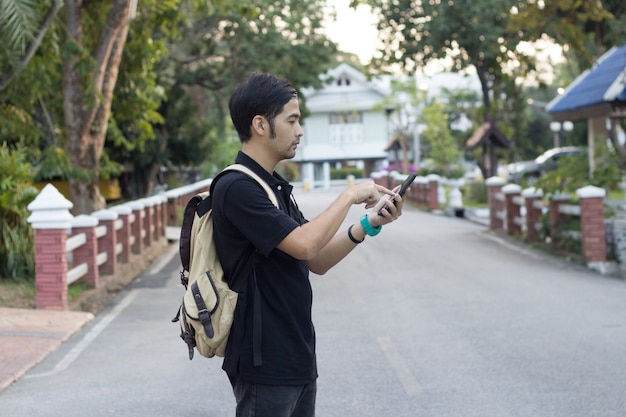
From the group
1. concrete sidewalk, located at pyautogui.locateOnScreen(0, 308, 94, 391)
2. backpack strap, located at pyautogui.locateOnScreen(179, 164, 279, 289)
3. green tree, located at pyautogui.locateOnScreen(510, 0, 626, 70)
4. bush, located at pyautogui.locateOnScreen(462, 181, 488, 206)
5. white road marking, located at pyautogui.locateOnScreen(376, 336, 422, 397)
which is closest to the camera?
backpack strap, located at pyautogui.locateOnScreen(179, 164, 279, 289)

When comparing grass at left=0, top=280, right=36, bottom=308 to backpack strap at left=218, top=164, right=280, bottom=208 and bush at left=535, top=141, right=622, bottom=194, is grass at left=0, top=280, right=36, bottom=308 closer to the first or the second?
backpack strap at left=218, top=164, right=280, bottom=208

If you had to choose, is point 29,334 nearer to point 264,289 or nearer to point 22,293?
point 22,293

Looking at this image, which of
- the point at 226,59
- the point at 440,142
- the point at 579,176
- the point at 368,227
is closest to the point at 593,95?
the point at 579,176

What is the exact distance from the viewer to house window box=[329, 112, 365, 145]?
7009cm

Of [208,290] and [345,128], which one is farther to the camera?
[345,128]

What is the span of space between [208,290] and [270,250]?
29cm

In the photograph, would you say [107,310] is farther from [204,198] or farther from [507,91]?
[507,91]

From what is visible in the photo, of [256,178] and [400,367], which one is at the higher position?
[256,178]

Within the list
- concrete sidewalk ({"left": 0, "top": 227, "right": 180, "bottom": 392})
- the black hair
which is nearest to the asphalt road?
concrete sidewalk ({"left": 0, "top": 227, "right": 180, "bottom": 392})

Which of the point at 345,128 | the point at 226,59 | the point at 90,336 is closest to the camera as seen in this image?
the point at 90,336

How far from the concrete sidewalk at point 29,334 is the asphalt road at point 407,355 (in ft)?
0.48

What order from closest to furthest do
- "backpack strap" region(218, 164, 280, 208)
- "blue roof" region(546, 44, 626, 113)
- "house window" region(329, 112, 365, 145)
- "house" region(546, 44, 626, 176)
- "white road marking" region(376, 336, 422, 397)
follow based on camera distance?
"backpack strap" region(218, 164, 280, 208) < "white road marking" region(376, 336, 422, 397) < "house" region(546, 44, 626, 176) < "blue roof" region(546, 44, 626, 113) < "house window" region(329, 112, 365, 145)

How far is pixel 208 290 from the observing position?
3.64 metres

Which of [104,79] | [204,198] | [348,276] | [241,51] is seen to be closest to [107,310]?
[348,276]
